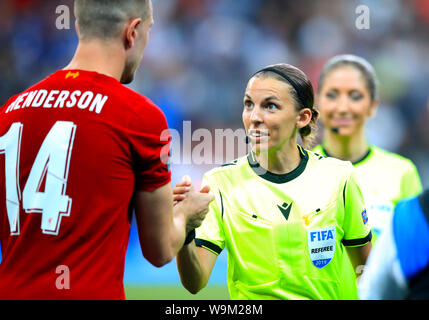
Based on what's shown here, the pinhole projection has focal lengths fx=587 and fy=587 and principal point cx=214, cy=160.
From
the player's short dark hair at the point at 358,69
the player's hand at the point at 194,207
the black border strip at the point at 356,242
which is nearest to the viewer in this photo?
the player's hand at the point at 194,207

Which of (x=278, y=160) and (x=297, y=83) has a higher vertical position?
(x=297, y=83)

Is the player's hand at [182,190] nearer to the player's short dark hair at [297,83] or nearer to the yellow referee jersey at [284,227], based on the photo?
the yellow referee jersey at [284,227]

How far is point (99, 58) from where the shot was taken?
88.3 inches

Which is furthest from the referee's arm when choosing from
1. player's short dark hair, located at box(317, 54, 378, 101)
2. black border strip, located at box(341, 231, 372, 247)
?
player's short dark hair, located at box(317, 54, 378, 101)

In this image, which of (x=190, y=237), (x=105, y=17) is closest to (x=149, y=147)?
(x=105, y=17)

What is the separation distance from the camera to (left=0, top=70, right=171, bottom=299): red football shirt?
2.05 metres

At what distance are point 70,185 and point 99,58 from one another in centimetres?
51

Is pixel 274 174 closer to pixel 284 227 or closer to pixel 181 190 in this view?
pixel 284 227

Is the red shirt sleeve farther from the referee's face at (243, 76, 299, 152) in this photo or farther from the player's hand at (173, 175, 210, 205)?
the referee's face at (243, 76, 299, 152)

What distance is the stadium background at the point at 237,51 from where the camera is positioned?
29.8 feet

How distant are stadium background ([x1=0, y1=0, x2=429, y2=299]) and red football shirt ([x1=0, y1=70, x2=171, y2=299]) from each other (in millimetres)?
5984

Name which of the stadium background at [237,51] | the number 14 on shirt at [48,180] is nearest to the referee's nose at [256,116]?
the number 14 on shirt at [48,180]

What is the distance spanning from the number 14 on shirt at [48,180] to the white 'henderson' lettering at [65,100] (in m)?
0.08
